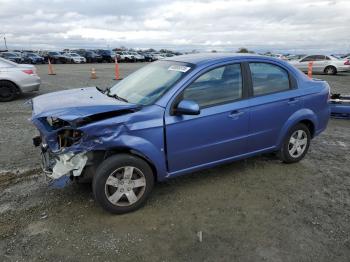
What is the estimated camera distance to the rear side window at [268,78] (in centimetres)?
456

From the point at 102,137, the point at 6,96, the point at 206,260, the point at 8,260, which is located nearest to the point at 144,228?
the point at 206,260

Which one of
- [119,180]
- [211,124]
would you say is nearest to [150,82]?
[211,124]

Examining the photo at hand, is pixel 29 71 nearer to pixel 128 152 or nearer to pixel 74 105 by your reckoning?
pixel 74 105

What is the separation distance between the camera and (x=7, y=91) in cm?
1078

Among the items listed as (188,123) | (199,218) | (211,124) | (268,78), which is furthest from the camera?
(268,78)

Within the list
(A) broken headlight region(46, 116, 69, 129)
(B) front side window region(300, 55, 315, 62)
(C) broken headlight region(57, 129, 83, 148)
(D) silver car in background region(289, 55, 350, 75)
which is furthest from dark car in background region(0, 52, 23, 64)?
(C) broken headlight region(57, 129, 83, 148)

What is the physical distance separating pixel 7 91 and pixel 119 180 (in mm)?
8700

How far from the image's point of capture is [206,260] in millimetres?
3021

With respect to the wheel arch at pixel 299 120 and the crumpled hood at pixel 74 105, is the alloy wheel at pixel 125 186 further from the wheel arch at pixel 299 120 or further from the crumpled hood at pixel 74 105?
the wheel arch at pixel 299 120

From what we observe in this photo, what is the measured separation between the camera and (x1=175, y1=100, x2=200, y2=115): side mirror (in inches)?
146

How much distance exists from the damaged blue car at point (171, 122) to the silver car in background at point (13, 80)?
7.06m

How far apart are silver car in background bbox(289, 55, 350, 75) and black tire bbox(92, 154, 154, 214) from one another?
22243 millimetres

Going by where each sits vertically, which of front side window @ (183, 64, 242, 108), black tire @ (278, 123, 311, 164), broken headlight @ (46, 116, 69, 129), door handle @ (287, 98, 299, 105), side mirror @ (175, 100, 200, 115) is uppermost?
front side window @ (183, 64, 242, 108)

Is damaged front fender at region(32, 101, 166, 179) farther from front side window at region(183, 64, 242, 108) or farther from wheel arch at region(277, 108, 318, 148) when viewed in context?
wheel arch at region(277, 108, 318, 148)
